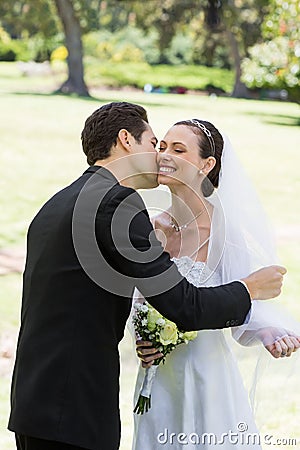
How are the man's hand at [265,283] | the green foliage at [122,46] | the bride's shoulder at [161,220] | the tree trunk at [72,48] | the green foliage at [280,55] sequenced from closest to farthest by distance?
1. the man's hand at [265,283]
2. the bride's shoulder at [161,220]
3. the green foliage at [280,55]
4. the tree trunk at [72,48]
5. the green foliage at [122,46]

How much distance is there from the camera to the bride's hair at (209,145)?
11.4ft

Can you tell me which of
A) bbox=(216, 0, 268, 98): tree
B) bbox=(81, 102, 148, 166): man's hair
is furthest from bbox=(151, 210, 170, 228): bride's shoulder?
bbox=(216, 0, 268, 98): tree

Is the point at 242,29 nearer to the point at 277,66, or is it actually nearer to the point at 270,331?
the point at 277,66

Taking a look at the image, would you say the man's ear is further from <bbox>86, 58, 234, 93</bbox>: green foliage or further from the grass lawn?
<bbox>86, 58, 234, 93</bbox>: green foliage

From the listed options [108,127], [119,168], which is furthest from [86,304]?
[108,127]

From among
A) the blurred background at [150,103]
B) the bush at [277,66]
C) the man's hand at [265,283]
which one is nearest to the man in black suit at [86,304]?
the man's hand at [265,283]

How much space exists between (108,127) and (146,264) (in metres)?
0.48

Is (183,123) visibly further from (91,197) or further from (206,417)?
(206,417)

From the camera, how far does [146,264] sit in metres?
2.73

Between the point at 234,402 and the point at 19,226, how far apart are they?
875 centimetres

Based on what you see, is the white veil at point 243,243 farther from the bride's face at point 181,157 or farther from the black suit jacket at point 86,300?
the black suit jacket at point 86,300

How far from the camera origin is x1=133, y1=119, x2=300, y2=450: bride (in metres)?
3.46

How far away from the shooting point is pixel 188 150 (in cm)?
344

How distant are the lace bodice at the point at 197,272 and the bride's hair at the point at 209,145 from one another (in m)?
0.29
